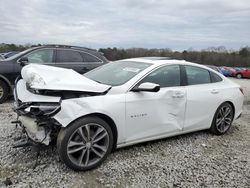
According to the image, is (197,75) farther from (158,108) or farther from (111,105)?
(111,105)

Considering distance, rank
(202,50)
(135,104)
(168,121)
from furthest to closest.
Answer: (202,50)
(168,121)
(135,104)

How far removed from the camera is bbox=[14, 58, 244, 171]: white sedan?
345cm

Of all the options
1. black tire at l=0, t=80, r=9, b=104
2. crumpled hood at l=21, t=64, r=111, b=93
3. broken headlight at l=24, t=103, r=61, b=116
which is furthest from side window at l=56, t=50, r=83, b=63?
broken headlight at l=24, t=103, r=61, b=116

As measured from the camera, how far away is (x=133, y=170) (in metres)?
3.71

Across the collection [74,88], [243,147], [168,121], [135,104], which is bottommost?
[243,147]

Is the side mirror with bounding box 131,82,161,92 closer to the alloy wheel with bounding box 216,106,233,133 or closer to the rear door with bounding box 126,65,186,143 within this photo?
the rear door with bounding box 126,65,186,143

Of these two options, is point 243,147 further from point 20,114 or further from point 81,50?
point 81,50

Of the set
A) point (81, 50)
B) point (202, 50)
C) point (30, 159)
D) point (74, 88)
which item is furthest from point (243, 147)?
point (202, 50)

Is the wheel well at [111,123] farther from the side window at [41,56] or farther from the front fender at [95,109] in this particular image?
the side window at [41,56]

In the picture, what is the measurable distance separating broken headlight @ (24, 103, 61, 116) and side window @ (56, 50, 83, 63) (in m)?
4.93

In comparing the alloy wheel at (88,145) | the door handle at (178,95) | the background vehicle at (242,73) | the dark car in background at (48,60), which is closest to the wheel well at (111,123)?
the alloy wheel at (88,145)

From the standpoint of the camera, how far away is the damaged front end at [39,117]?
3.35 m

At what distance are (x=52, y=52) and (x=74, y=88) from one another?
16.1ft

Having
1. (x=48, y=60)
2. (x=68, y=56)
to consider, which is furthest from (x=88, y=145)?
(x=68, y=56)
